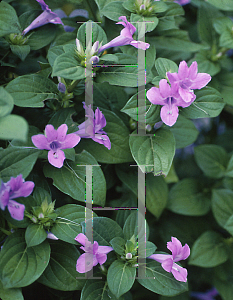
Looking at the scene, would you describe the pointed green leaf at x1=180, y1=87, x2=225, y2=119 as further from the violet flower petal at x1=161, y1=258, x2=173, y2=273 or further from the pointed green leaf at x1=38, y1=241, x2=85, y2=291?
the pointed green leaf at x1=38, y1=241, x2=85, y2=291

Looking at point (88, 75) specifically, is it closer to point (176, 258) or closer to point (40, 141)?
point (40, 141)

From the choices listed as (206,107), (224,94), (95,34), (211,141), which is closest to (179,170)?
(211,141)

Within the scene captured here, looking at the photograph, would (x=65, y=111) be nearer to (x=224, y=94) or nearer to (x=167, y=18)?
(x=167, y=18)

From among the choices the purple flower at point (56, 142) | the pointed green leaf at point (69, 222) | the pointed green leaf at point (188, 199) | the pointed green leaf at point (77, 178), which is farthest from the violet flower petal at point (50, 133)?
the pointed green leaf at point (188, 199)

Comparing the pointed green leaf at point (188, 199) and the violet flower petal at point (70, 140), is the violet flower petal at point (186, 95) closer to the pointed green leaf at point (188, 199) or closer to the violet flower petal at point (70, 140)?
the violet flower petal at point (70, 140)

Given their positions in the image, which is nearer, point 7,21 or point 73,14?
point 7,21

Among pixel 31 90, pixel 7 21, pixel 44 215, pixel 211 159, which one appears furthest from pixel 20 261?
pixel 211 159
